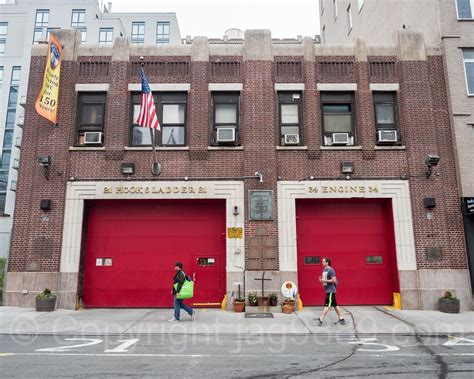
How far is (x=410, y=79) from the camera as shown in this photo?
15.7 m

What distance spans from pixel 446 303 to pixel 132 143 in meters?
12.6

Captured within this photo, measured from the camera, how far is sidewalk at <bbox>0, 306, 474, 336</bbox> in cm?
1061

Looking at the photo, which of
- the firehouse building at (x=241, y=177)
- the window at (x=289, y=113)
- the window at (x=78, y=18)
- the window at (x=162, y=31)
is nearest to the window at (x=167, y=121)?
the firehouse building at (x=241, y=177)

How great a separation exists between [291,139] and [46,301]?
408 inches

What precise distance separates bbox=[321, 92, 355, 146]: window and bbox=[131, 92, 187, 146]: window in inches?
219

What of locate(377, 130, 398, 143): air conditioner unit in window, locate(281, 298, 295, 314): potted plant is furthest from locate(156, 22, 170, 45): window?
locate(281, 298, 295, 314): potted plant

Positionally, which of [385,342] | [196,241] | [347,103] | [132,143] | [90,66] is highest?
[90,66]

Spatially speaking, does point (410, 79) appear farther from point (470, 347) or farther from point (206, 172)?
point (470, 347)

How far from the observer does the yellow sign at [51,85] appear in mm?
14266

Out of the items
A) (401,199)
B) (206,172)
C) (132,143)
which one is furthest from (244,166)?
(401,199)

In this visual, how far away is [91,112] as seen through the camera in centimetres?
1588

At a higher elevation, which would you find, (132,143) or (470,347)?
(132,143)

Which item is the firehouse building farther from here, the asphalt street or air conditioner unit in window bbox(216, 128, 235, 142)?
the asphalt street

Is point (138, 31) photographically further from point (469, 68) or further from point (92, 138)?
point (469, 68)
